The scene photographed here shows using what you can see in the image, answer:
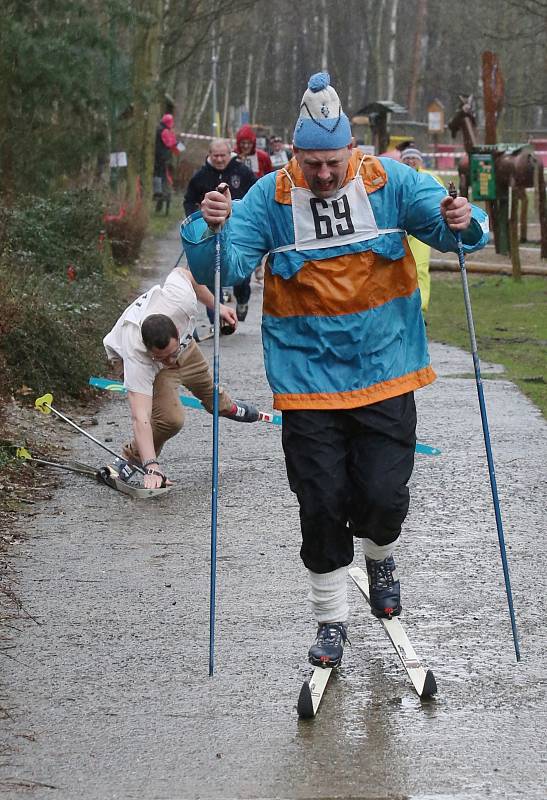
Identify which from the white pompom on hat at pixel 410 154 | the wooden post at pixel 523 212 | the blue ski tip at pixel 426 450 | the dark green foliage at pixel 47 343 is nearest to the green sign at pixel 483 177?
the wooden post at pixel 523 212

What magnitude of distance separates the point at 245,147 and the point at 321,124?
1399cm

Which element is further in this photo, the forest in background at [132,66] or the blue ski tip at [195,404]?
the forest in background at [132,66]

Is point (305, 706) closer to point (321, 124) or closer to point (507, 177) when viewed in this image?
point (321, 124)

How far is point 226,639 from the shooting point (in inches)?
219

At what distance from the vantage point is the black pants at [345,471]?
4922mm

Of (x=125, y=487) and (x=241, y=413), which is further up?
(x=241, y=413)

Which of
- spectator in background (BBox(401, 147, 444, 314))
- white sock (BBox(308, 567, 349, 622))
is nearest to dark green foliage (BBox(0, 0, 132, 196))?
spectator in background (BBox(401, 147, 444, 314))

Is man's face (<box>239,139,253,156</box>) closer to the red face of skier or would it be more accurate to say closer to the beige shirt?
the red face of skier

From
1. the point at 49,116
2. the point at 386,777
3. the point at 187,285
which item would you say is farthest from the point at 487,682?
the point at 49,116

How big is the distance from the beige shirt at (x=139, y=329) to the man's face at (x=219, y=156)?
6.84 metres

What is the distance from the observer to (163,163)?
36344 millimetres

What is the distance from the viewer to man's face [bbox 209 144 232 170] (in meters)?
15.1

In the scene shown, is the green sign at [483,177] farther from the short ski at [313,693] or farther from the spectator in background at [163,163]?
the short ski at [313,693]

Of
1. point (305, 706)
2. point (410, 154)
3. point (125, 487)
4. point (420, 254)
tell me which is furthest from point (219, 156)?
point (305, 706)
